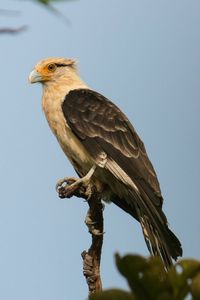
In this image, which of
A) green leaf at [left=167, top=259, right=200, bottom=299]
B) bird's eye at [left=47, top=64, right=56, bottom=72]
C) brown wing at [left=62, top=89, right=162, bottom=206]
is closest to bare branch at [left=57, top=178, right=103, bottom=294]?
brown wing at [left=62, top=89, right=162, bottom=206]

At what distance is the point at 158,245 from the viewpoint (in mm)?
5664

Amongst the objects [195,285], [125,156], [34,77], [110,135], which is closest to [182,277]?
[195,285]

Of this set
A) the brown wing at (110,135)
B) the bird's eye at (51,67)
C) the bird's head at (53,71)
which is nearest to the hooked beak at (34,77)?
the bird's head at (53,71)

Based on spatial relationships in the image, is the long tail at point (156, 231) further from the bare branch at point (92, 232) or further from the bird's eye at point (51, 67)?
the bird's eye at point (51, 67)

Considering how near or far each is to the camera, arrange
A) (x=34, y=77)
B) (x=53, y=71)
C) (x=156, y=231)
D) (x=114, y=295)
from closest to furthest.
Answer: (x=114, y=295), (x=156, y=231), (x=34, y=77), (x=53, y=71)

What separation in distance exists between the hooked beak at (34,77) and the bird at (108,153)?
0.04 feet

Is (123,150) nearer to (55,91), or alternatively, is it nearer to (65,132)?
(65,132)

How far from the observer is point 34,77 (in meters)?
7.59

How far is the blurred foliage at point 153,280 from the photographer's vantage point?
1063 mm

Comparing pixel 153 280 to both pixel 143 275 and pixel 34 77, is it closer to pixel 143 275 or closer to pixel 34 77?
pixel 143 275

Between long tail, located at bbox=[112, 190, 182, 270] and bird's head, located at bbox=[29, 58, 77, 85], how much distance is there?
204 centimetres

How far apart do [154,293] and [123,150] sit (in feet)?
17.9

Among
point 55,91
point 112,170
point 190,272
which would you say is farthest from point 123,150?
point 190,272

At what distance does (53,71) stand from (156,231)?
9.21ft
